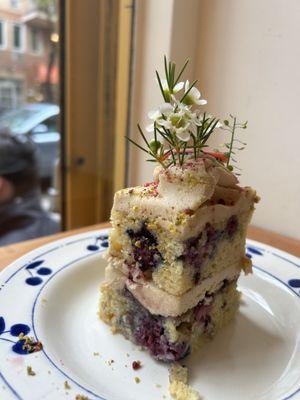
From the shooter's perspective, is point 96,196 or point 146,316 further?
point 96,196

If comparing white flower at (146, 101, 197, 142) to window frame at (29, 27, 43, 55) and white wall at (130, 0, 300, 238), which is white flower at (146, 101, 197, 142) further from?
window frame at (29, 27, 43, 55)

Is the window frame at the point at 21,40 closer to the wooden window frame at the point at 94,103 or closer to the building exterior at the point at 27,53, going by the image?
the building exterior at the point at 27,53

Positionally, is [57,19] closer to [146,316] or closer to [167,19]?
[167,19]

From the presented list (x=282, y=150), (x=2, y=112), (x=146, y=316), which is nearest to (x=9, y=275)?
(x=146, y=316)

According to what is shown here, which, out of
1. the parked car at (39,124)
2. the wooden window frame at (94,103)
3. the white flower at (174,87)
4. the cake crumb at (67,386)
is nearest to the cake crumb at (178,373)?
the cake crumb at (67,386)

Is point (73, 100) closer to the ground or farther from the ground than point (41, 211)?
farther from the ground
